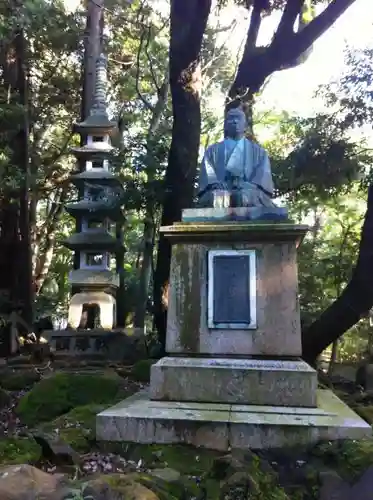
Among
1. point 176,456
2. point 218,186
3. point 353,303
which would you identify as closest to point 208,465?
point 176,456

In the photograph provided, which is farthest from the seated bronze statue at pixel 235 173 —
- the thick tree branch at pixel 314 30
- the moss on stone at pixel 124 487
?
the thick tree branch at pixel 314 30

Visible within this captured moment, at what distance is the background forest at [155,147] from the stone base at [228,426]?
4.06m

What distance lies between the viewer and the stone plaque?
5.10 metres

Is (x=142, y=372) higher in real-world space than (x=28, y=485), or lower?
higher

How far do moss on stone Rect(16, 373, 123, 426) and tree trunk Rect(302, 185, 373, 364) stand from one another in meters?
3.41

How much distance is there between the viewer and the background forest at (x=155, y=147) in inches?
359

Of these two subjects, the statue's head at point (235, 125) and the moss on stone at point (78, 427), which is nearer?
the moss on stone at point (78, 427)

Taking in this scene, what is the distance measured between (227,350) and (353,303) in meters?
3.64

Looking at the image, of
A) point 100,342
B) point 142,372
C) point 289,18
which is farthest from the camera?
point 100,342

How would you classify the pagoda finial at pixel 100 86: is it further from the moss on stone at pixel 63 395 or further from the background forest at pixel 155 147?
the moss on stone at pixel 63 395

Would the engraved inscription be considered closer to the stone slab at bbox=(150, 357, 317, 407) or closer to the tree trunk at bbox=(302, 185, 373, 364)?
the stone slab at bbox=(150, 357, 317, 407)

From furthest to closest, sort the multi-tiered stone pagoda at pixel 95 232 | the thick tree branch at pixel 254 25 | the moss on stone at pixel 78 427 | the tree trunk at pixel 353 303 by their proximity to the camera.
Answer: the multi-tiered stone pagoda at pixel 95 232 → the thick tree branch at pixel 254 25 → the tree trunk at pixel 353 303 → the moss on stone at pixel 78 427

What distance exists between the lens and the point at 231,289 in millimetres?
5168

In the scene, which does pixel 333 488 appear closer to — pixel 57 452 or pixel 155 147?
pixel 57 452
